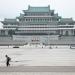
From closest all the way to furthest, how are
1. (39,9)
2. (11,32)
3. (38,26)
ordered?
1. (11,32)
2. (38,26)
3. (39,9)

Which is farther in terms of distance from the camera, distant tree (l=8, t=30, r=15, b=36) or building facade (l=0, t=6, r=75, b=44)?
distant tree (l=8, t=30, r=15, b=36)

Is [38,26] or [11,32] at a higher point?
[38,26]

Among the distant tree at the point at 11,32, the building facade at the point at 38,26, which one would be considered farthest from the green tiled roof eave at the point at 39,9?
the distant tree at the point at 11,32

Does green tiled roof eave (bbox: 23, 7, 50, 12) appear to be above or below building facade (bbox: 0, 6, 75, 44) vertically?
above

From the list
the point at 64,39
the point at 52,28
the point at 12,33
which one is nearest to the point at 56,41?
the point at 64,39

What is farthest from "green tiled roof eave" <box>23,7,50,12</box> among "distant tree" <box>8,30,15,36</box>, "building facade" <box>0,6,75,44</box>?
"distant tree" <box>8,30,15,36</box>

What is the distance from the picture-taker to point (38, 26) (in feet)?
410

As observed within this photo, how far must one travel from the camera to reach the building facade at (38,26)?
121 meters

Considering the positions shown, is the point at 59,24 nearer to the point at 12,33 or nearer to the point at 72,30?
the point at 72,30

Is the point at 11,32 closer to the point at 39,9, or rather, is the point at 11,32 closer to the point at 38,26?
the point at 38,26

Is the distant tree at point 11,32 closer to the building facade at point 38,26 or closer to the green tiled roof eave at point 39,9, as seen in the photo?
the building facade at point 38,26

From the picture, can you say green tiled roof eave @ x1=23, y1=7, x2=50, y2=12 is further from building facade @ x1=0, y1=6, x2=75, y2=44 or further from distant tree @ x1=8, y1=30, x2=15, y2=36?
distant tree @ x1=8, y1=30, x2=15, y2=36

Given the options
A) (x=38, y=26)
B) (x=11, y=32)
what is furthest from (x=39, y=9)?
(x=11, y=32)

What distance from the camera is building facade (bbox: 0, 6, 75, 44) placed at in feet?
397
